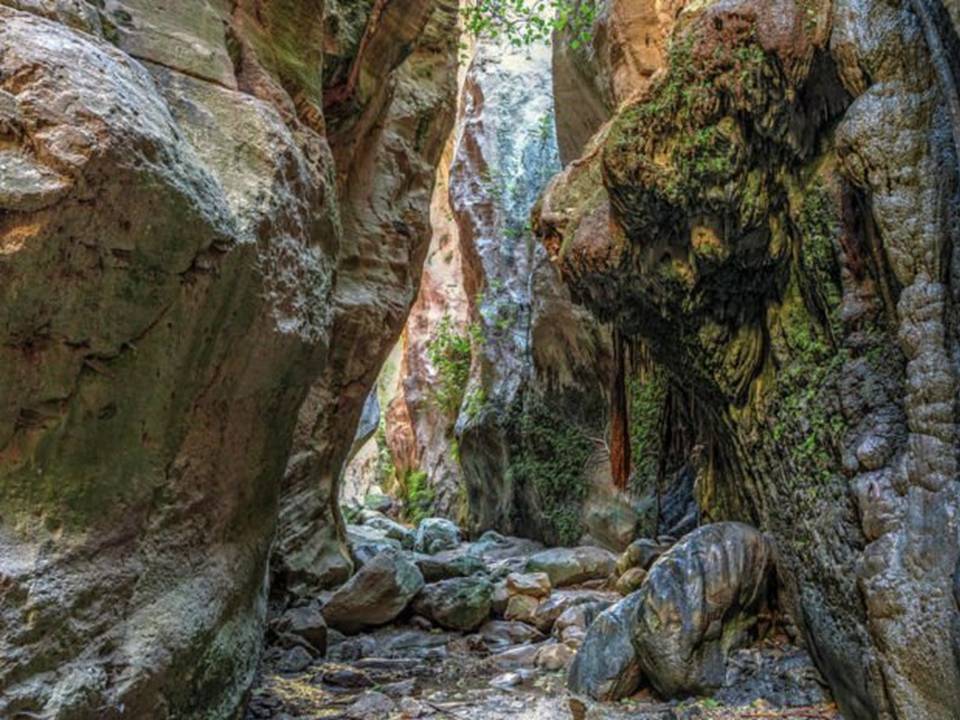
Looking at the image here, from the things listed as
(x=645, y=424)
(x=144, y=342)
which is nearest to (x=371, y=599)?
(x=144, y=342)

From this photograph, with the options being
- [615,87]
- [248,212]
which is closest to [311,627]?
[248,212]

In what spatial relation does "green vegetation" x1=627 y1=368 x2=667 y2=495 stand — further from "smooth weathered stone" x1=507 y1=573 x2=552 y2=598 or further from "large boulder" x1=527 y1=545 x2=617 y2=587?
"smooth weathered stone" x1=507 y1=573 x2=552 y2=598

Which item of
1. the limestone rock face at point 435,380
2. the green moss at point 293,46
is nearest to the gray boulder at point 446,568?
the green moss at point 293,46

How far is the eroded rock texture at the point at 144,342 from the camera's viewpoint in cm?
276

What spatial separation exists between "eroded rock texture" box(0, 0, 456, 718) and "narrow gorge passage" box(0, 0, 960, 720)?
0.06 feet

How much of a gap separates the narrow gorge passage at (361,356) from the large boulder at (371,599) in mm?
26

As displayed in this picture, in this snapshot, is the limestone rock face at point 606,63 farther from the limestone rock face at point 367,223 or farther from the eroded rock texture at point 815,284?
the limestone rock face at point 367,223

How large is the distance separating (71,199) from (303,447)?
5.95 m

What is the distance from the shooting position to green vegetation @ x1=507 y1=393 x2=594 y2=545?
536 inches

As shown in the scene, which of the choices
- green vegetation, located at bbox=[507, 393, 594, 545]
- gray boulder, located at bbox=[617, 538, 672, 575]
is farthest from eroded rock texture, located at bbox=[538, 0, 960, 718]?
green vegetation, located at bbox=[507, 393, 594, 545]

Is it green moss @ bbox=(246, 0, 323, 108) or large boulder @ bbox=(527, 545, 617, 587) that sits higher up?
green moss @ bbox=(246, 0, 323, 108)

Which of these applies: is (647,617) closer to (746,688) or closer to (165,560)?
(746,688)

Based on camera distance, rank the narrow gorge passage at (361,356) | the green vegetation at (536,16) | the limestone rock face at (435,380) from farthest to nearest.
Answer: the limestone rock face at (435,380) → the green vegetation at (536,16) → the narrow gorge passage at (361,356)

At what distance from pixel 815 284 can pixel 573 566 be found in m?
6.04
